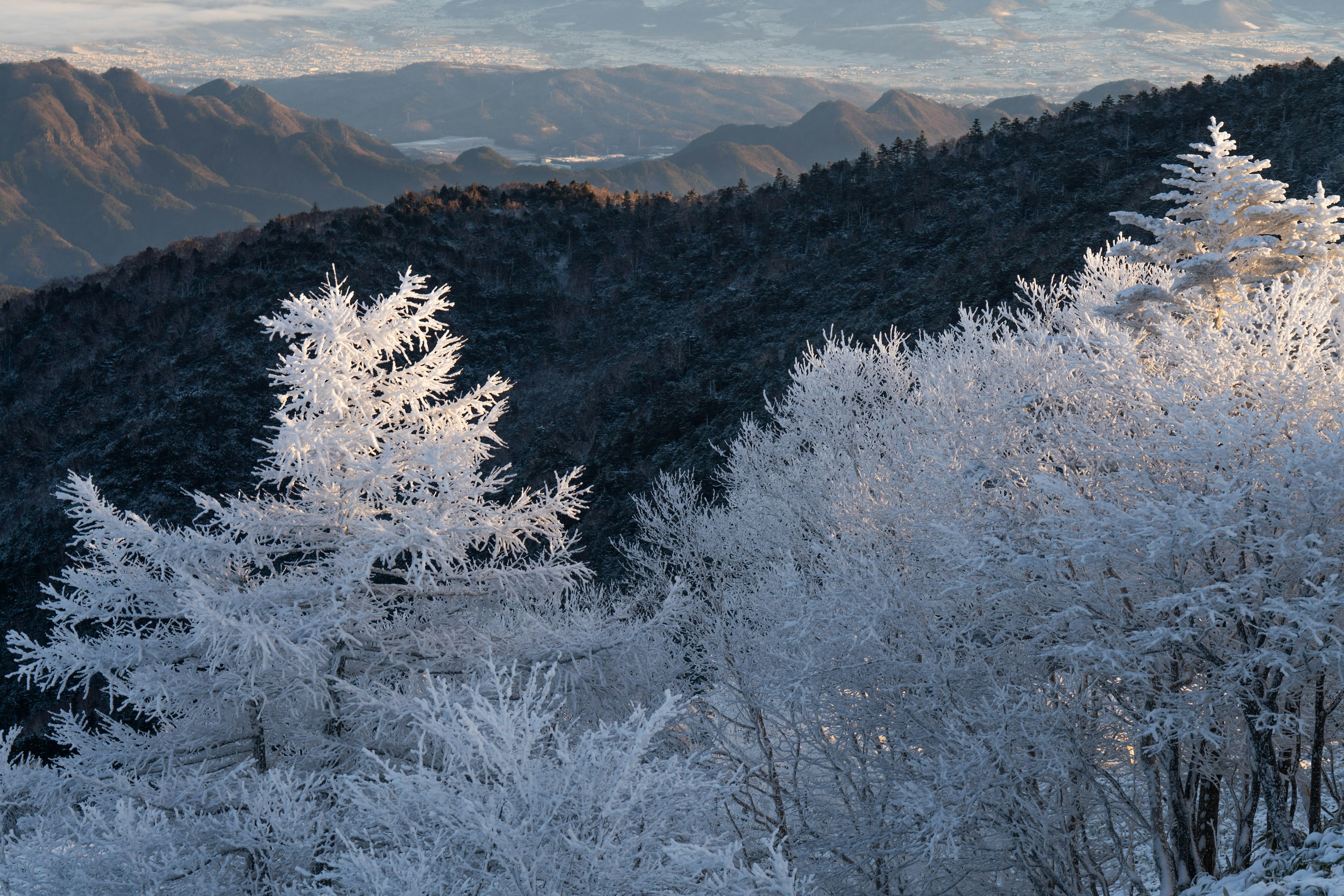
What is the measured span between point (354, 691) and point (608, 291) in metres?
43.1

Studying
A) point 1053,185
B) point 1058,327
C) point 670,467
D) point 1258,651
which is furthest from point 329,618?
point 1053,185

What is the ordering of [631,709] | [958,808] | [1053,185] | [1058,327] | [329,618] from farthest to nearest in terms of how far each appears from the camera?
[1053,185] → [1058,327] → [631,709] → [958,808] → [329,618]

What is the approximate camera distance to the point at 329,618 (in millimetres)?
7520

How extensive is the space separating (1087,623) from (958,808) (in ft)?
7.63

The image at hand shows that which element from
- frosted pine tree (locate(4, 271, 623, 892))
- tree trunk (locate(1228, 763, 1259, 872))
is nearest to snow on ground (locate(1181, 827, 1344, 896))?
tree trunk (locate(1228, 763, 1259, 872))

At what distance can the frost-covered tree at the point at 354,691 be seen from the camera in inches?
203

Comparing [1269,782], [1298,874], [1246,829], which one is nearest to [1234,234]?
[1246,829]

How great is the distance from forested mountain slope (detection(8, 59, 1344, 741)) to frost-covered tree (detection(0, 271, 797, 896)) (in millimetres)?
19648

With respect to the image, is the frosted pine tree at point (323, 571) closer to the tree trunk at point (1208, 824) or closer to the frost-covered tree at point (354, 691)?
the frost-covered tree at point (354, 691)

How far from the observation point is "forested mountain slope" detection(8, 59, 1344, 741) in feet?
111

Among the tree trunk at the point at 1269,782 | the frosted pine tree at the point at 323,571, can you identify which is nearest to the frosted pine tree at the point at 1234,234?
the tree trunk at the point at 1269,782

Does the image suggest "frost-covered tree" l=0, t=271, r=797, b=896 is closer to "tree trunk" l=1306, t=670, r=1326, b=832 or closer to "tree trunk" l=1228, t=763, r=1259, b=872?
"tree trunk" l=1228, t=763, r=1259, b=872

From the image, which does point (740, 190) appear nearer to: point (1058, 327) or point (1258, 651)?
point (1058, 327)

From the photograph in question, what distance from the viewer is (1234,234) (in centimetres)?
1728
